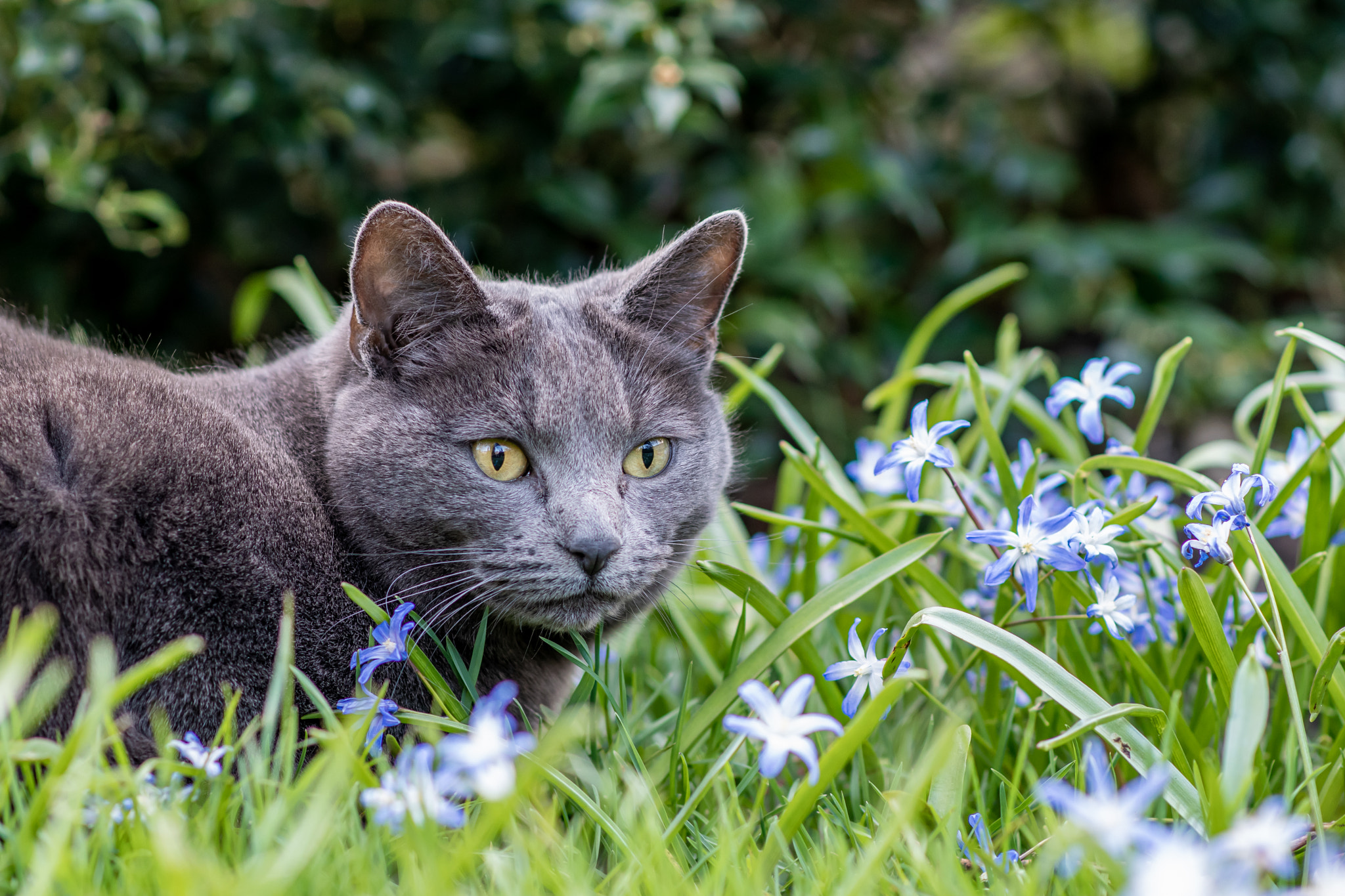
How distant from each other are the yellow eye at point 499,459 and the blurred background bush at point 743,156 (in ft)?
4.12

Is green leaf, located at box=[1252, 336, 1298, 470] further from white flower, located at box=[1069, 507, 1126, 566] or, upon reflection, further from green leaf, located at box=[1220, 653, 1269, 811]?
green leaf, located at box=[1220, 653, 1269, 811]

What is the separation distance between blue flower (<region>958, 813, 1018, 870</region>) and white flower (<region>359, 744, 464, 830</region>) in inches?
25.4

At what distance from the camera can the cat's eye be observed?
182 centimetres

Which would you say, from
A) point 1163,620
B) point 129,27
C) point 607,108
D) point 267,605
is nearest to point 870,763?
point 1163,620

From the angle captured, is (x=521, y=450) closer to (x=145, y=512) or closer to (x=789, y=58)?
(x=145, y=512)

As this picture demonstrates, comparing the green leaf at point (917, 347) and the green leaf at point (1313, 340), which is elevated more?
the green leaf at point (1313, 340)

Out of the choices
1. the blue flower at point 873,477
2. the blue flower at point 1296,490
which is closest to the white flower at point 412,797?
the blue flower at point 873,477

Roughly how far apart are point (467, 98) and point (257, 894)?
9.34ft

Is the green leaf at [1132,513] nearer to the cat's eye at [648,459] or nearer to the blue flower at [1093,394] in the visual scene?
the blue flower at [1093,394]

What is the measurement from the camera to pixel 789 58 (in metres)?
3.66

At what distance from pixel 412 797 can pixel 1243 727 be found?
2.96 ft

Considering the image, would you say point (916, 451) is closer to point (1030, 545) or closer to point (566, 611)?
point (1030, 545)

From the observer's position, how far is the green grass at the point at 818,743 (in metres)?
1.14

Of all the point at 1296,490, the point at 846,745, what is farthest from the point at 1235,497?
the point at 846,745
